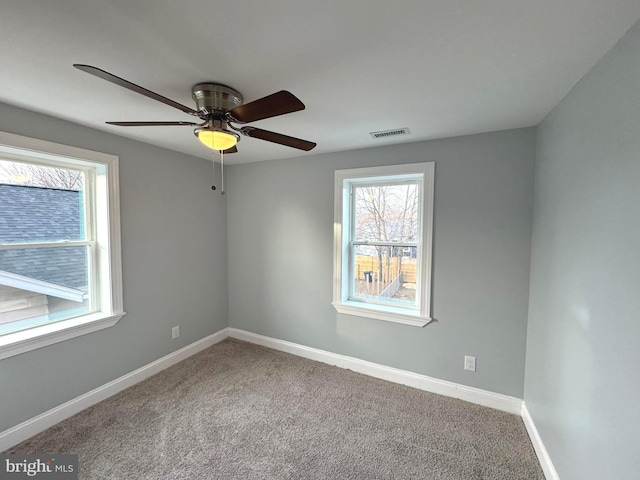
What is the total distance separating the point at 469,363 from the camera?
2.40 metres

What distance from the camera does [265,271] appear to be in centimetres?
342

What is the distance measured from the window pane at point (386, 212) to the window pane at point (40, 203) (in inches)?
102

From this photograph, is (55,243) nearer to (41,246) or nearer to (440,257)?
(41,246)

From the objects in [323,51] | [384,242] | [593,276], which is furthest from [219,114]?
[593,276]

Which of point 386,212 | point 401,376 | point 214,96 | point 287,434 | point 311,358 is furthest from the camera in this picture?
point 311,358

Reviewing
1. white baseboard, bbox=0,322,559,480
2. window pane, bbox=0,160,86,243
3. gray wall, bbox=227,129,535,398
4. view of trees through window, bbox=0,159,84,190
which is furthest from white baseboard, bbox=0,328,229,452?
view of trees through window, bbox=0,159,84,190

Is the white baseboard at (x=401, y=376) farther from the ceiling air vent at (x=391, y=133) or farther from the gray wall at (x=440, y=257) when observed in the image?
the ceiling air vent at (x=391, y=133)

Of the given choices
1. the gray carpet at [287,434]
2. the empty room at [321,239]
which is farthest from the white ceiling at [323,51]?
the gray carpet at [287,434]

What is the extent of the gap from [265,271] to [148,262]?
Answer: 1.25 m

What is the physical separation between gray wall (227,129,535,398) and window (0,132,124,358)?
1.47 meters

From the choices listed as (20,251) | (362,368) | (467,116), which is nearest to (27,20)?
(20,251)

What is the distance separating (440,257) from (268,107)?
1.96 metres

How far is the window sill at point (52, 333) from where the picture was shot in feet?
6.20

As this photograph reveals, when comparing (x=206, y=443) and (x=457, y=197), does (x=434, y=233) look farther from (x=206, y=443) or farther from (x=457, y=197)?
(x=206, y=443)
